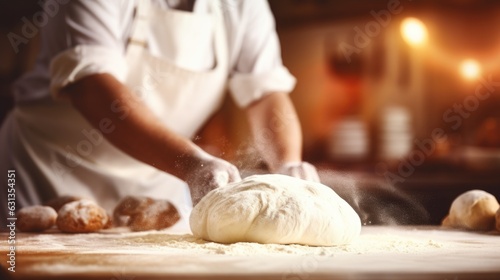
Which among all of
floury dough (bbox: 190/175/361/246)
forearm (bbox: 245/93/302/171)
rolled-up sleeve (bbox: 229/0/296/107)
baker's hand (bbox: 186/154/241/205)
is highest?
rolled-up sleeve (bbox: 229/0/296/107)

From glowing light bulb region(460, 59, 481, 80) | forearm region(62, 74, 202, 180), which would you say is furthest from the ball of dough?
glowing light bulb region(460, 59, 481, 80)

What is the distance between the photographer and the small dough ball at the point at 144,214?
5.66 ft

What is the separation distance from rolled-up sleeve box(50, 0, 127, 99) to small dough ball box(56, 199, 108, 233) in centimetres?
46

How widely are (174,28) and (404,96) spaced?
6.86ft

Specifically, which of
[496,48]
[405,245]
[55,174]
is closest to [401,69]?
[496,48]

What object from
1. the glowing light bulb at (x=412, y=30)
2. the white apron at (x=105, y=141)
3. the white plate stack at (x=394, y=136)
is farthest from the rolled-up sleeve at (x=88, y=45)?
the glowing light bulb at (x=412, y=30)

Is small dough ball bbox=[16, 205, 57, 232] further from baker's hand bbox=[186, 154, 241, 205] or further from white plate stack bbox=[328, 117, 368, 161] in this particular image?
white plate stack bbox=[328, 117, 368, 161]

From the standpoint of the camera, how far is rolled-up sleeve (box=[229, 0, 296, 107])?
2297 millimetres

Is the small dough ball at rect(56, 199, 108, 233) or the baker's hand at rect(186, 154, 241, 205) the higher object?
the baker's hand at rect(186, 154, 241, 205)

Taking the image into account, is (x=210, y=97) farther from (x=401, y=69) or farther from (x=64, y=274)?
(x=401, y=69)

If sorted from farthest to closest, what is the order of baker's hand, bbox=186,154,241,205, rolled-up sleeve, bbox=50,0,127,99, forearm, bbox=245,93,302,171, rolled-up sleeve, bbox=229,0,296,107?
1. rolled-up sleeve, bbox=229,0,296,107
2. forearm, bbox=245,93,302,171
3. rolled-up sleeve, bbox=50,0,127,99
4. baker's hand, bbox=186,154,241,205

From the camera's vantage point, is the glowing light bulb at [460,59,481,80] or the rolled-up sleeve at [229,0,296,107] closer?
the rolled-up sleeve at [229,0,296,107]

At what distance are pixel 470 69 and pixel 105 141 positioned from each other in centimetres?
259

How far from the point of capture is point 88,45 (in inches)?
80.7
